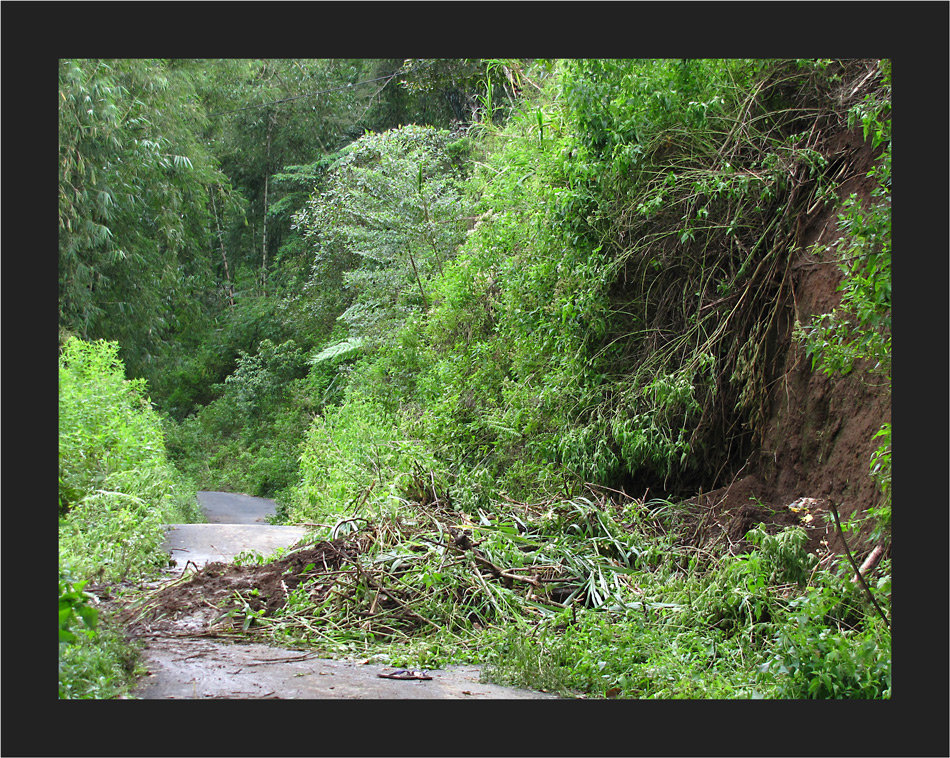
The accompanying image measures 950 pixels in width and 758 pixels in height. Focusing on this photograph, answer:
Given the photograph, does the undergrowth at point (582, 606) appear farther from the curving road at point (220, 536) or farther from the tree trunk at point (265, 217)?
the tree trunk at point (265, 217)

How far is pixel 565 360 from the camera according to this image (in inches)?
233

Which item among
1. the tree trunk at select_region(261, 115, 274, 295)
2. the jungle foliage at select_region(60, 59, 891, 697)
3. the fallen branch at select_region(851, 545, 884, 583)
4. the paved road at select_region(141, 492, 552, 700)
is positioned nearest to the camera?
the paved road at select_region(141, 492, 552, 700)

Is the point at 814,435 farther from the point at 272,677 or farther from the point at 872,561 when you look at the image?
the point at 272,677

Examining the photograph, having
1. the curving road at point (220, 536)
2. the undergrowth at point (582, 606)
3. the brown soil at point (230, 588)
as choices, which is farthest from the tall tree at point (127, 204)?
the undergrowth at point (582, 606)

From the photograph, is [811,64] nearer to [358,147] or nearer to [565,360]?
[565,360]

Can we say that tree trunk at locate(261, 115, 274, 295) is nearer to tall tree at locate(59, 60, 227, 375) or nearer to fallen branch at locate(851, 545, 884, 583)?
tall tree at locate(59, 60, 227, 375)

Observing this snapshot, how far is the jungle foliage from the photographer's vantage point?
377 cm

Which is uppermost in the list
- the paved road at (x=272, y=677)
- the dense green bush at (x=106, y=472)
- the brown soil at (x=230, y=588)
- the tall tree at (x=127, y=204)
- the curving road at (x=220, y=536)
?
the tall tree at (x=127, y=204)

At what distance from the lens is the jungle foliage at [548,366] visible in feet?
12.4

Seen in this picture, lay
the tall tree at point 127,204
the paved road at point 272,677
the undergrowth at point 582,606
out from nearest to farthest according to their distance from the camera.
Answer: the paved road at point 272,677
the undergrowth at point 582,606
the tall tree at point 127,204

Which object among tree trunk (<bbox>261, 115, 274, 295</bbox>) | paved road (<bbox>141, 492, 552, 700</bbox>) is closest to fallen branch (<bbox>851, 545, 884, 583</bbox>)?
paved road (<bbox>141, 492, 552, 700</bbox>)

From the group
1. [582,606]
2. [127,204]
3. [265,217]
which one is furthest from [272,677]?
[265,217]

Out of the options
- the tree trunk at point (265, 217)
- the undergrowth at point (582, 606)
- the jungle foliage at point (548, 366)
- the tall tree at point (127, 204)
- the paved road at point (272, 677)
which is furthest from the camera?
the tree trunk at point (265, 217)

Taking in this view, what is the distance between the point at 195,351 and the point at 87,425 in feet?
5.44
